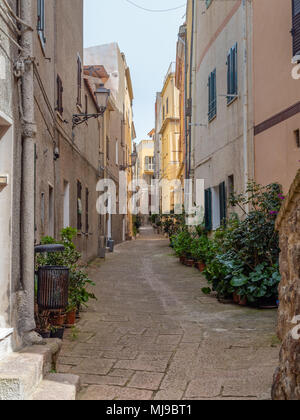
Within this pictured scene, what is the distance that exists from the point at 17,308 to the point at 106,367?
1.17 meters

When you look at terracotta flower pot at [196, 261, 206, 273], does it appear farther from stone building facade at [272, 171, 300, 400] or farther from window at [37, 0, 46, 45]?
window at [37, 0, 46, 45]

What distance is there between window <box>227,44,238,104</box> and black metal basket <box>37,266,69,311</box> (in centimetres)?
766

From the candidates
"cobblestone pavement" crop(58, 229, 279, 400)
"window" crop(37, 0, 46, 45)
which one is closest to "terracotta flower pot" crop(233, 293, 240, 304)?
"cobblestone pavement" crop(58, 229, 279, 400)

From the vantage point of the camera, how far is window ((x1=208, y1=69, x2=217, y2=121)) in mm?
13483

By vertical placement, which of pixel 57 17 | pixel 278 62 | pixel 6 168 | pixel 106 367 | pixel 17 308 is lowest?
pixel 106 367

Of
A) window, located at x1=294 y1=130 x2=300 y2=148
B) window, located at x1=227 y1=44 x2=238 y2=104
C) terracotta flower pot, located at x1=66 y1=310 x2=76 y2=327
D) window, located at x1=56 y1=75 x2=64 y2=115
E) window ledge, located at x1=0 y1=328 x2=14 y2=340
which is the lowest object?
terracotta flower pot, located at x1=66 y1=310 x2=76 y2=327

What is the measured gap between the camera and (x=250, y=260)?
8406mm

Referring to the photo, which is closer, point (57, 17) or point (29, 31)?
point (29, 31)

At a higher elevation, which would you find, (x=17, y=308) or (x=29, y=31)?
(x=29, y=31)

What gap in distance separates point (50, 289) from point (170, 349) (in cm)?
158
